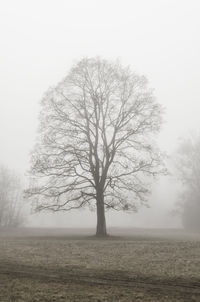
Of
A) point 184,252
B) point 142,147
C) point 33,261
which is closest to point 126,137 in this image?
point 142,147

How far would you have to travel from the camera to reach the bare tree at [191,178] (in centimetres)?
7381

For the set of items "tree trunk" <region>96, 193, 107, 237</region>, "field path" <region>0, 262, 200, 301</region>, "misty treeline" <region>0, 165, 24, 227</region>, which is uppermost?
"misty treeline" <region>0, 165, 24, 227</region>

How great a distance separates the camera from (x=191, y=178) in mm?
74625

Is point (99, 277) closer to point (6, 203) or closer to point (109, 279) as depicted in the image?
point (109, 279)

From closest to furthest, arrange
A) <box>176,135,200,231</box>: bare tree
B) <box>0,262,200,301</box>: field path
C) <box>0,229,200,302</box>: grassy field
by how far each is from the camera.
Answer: <box>0,229,200,302</box>: grassy field → <box>0,262,200,301</box>: field path → <box>176,135,200,231</box>: bare tree

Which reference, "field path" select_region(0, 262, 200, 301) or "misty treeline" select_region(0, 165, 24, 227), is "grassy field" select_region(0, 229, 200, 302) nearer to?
"field path" select_region(0, 262, 200, 301)

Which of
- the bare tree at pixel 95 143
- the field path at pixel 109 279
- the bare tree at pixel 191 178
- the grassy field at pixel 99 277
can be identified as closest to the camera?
the grassy field at pixel 99 277

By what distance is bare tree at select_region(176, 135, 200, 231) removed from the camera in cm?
7381

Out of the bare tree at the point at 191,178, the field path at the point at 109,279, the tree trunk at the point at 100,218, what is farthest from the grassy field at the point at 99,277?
the bare tree at the point at 191,178

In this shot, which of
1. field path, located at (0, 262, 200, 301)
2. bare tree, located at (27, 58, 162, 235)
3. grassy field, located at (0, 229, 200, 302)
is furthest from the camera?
bare tree, located at (27, 58, 162, 235)

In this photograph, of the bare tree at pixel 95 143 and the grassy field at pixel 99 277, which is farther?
Answer: the bare tree at pixel 95 143

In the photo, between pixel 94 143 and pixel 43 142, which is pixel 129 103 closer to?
pixel 94 143

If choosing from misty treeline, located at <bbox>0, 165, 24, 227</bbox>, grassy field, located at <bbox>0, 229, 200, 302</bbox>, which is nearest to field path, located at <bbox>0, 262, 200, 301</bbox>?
grassy field, located at <bbox>0, 229, 200, 302</bbox>

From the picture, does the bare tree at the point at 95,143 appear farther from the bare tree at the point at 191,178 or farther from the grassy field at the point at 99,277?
the bare tree at the point at 191,178
